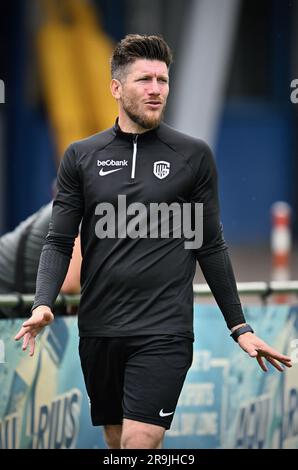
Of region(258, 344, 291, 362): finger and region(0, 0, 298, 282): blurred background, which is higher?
region(0, 0, 298, 282): blurred background

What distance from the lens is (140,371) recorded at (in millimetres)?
5504

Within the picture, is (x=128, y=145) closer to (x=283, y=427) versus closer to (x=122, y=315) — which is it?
(x=122, y=315)

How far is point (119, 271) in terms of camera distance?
5559mm

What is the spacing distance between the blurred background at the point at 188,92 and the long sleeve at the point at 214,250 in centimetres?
959

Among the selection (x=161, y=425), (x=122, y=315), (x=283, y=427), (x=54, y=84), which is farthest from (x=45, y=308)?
(x=54, y=84)

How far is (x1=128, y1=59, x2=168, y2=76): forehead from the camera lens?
5617 millimetres

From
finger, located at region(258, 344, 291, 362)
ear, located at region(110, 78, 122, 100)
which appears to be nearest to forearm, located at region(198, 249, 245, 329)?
finger, located at region(258, 344, 291, 362)

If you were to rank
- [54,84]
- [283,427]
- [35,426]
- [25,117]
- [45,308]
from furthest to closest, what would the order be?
[25,117] < [54,84] < [283,427] < [35,426] < [45,308]

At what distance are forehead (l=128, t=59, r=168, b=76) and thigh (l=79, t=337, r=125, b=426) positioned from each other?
1220 mm

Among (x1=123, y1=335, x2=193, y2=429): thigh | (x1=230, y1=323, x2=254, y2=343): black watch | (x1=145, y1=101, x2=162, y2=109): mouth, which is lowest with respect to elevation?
(x1=123, y1=335, x2=193, y2=429): thigh

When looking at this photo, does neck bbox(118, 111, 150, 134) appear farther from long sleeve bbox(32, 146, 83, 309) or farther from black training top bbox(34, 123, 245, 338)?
long sleeve bbox(32, 146, 83, 309)

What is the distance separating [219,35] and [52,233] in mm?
12448

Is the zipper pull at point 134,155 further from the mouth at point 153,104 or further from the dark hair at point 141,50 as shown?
the dark hair at point 141,50

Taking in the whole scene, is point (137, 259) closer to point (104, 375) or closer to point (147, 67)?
point (104, 375)
